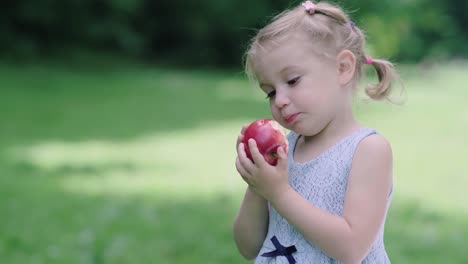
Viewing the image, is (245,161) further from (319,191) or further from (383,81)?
(383,81)

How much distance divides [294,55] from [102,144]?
928 centimetres

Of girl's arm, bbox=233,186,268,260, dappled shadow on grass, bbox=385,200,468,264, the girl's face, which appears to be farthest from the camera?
dappled shadow on grass, bbox=385,200,468,264

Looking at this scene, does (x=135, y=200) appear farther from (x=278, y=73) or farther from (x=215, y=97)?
(x=215, y=97)

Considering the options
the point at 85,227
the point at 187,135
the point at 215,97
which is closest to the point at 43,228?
the point at 85,227

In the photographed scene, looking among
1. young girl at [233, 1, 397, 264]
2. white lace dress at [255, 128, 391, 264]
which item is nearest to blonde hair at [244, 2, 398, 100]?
young girl at [233, 1, 397, 264]

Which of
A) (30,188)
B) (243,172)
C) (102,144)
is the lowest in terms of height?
(243,172)

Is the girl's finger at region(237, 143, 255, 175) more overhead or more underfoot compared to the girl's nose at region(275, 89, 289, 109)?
more underfoot

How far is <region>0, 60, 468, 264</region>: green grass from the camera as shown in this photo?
5645mm

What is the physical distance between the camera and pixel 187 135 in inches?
511

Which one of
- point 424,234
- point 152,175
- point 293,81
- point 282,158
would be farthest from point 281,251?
point 152,175

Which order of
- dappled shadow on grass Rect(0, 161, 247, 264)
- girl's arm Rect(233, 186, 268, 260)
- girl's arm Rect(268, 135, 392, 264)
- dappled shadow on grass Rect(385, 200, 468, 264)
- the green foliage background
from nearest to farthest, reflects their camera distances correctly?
girl's arm Rect(268, 135, 392, 264) → girl's arm Rect(233, 186, 268, 260) → dappled shadow on grass Rect(0, 161, 247, 264) → dappled shadow on grass Rect(385, 200, 468, 264) → the green foliage background

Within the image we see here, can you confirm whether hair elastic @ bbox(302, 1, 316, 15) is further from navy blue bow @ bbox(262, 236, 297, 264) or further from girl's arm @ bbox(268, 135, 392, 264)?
navy blue bow @ bbox(262, 236, 297, 264)

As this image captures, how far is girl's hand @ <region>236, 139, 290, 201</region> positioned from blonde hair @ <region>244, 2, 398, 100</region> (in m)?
0.32

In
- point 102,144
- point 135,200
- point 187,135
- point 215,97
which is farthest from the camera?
point 215,97
